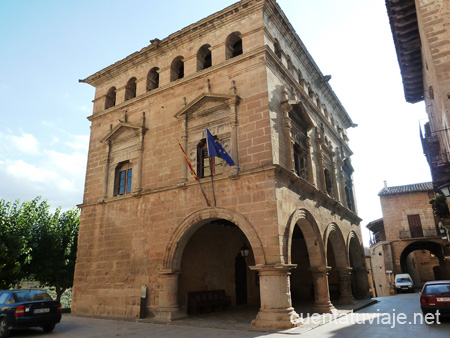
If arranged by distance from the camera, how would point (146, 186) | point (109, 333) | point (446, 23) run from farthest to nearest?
point (146, 186) < point (446, 23) < point (109, 333)

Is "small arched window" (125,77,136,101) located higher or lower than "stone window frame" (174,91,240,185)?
higher

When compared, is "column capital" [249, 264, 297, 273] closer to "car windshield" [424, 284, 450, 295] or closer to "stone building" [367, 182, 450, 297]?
"car windshield" [424, 284, 450, 295]

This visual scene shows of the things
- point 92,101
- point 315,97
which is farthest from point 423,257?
point 92,101

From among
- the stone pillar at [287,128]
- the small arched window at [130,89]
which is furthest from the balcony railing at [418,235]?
the small arched window at [130,89]

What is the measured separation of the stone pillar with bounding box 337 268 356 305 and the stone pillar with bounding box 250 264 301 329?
249 inches

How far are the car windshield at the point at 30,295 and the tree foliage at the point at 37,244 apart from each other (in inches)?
369

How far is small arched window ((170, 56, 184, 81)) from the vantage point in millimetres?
14112

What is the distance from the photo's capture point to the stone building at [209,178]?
409 inches

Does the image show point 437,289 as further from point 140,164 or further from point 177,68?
point 177,68

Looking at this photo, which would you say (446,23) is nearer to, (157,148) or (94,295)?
(157,148)

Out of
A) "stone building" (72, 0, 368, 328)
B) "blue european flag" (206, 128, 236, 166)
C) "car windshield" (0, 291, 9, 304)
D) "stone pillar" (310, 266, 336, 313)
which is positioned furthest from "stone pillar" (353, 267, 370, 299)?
"car windshield" (0, 291, 9, 304)

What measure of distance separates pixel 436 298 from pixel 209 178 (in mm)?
7503

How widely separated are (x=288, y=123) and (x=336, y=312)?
6986 mm

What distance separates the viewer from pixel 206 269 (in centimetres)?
1347
